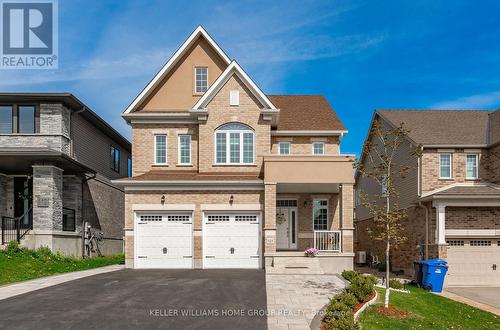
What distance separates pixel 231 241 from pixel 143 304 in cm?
820

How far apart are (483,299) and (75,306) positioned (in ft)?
50.7

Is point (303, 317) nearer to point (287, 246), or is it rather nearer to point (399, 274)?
point (287, 246)

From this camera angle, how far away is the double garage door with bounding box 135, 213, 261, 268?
19.2 metres

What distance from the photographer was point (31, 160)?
67.4 ft

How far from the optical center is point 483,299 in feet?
53.4

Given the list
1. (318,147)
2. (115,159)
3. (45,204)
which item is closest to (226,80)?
(318,147)

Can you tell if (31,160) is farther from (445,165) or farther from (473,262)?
(473,262)

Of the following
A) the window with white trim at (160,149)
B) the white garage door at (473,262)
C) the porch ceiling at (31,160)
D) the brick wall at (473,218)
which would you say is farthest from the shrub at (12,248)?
the brick wall at (473,218)

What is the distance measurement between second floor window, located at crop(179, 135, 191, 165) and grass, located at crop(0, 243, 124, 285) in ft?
23.4

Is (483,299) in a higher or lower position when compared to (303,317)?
lower

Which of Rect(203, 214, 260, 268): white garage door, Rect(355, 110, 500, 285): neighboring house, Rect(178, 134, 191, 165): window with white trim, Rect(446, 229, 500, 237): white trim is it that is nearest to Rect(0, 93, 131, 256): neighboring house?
Rect(178, 134, 191, 165): window with white trim

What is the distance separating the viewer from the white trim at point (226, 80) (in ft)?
67.4

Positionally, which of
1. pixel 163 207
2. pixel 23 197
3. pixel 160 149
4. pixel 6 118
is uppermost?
pixel 6 118

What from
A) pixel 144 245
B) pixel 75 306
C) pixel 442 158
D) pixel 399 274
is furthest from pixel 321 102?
pixel 75 306
